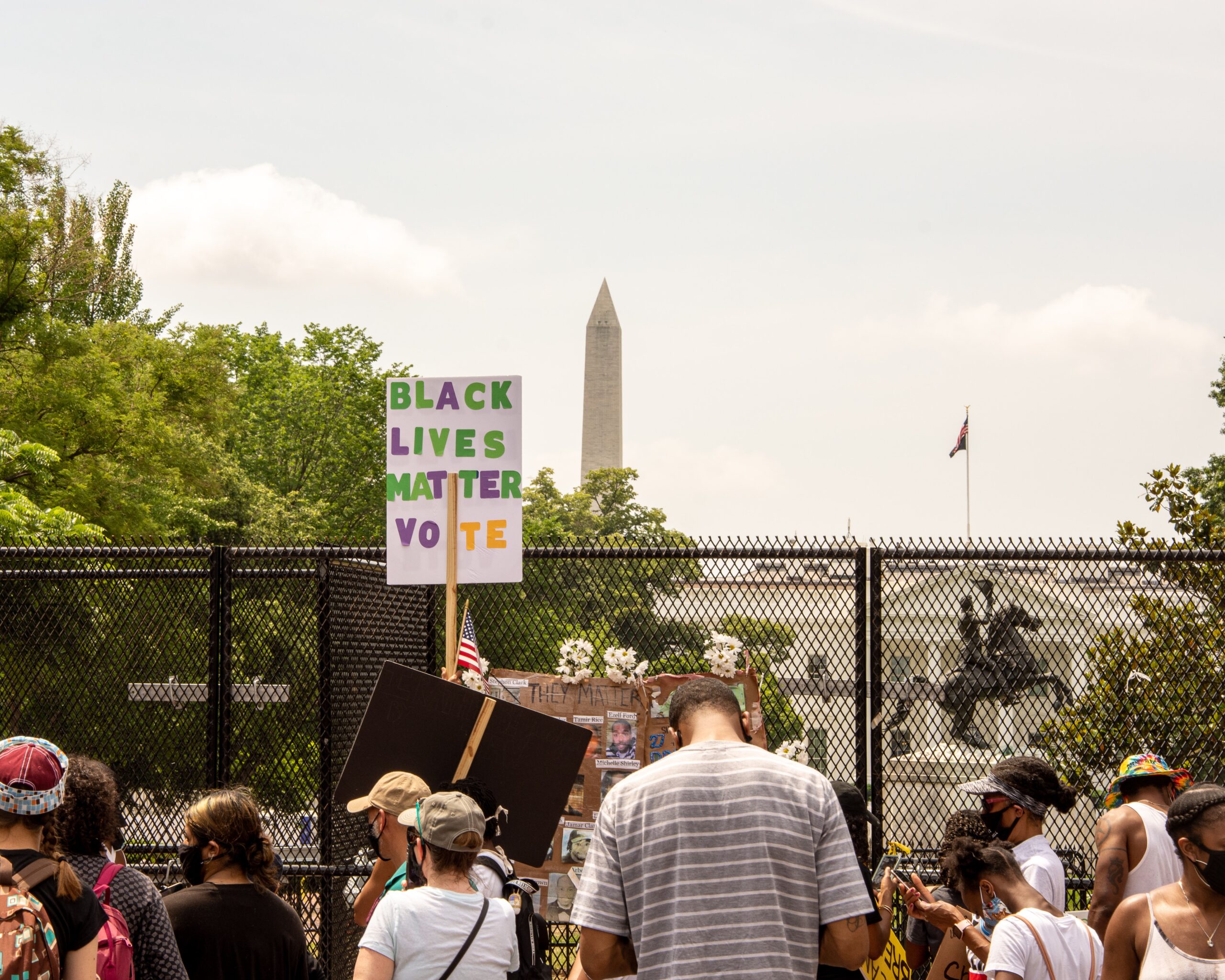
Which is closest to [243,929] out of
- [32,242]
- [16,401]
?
[32,242]

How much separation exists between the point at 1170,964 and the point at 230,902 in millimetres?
2774

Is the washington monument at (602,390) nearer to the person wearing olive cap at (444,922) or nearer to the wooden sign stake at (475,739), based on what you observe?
the wooden sign stake at (475,739)

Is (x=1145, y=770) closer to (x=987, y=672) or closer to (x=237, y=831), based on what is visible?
(x=987, y=672)

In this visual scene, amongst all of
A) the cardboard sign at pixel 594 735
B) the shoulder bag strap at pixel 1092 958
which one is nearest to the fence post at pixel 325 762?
the cardboard sign at pixel 594 735

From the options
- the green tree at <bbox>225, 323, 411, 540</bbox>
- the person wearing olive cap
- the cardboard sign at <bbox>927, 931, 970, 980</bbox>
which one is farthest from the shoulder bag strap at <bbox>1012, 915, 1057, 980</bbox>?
the green tree at <bbox>225, 323, 411, 540</bbox>

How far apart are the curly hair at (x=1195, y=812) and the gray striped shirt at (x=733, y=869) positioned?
0.96 meters

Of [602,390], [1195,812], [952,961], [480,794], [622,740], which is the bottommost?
[952,961]

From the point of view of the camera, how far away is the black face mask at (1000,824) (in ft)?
13.6

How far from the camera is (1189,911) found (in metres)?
3.12

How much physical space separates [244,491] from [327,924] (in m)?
31.4

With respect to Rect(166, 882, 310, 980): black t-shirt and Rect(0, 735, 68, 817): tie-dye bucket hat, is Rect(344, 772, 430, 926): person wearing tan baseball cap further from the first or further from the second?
Rect(0, 735, 68, 817): tie-dye bucket hat

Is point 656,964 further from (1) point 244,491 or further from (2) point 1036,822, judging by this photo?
(1) point 244,491

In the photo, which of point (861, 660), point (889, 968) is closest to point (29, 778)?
point (889, 968)

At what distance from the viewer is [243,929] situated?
357cm
